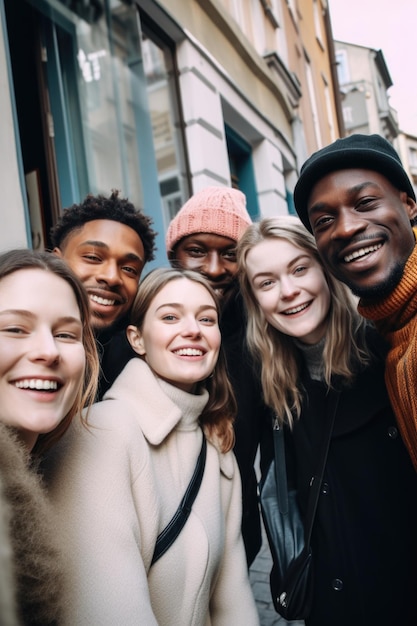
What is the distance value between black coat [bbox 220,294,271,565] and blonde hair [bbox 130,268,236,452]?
0.53 ft

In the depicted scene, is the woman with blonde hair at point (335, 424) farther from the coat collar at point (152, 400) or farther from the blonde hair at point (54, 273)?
the blonde hair at point (54, 273)

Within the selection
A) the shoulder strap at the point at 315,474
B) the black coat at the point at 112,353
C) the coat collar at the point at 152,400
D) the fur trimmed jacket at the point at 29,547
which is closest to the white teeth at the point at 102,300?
the black coat at the point at 112,353

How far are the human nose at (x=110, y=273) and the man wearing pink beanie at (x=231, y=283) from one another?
0.71 meters

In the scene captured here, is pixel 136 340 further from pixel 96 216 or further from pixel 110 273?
pixel 96 216

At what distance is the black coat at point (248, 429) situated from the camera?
2.11 metres

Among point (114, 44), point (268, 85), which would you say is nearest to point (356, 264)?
point (114, 44)

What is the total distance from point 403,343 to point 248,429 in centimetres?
85

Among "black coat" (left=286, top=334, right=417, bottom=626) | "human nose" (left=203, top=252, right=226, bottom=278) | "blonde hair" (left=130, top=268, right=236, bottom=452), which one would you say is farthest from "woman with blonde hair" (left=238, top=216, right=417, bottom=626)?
"human nose" (left=203, top=252, right=226, bottom=278)

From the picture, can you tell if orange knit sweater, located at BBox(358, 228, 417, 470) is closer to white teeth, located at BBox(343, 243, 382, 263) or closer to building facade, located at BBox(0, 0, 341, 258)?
white teeth, located at BBox(343, 243, 382, 263)

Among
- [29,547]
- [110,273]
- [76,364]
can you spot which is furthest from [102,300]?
[29,547]

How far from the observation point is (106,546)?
3.88 ft

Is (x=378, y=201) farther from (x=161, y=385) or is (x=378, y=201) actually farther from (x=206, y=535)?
(x=206, y=535)

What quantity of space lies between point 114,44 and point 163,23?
52.3 inches

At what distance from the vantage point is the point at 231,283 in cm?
278
